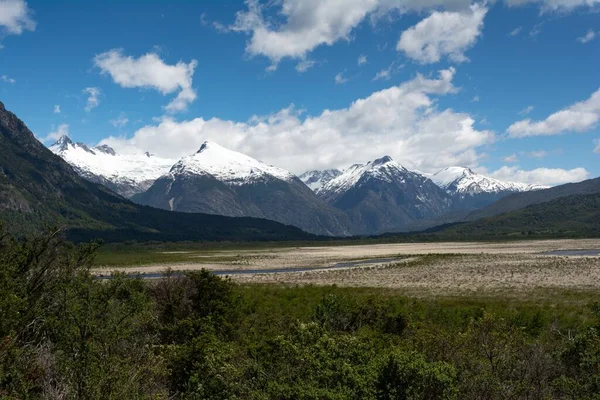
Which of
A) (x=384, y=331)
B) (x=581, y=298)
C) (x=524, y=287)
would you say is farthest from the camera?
(x=524, y=287)

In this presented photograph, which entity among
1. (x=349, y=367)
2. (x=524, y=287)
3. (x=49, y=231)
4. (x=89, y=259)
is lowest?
(x=524, y=287)

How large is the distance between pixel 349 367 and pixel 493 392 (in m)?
3.81

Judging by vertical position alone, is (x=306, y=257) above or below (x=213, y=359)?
below

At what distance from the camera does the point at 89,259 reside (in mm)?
18812

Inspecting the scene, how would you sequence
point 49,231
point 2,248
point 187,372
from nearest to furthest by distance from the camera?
point 187,372 → point 49,231 → point 2,248

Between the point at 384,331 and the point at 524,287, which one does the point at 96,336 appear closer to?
the point at 384,331

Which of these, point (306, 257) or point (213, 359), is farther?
point (306, 257)

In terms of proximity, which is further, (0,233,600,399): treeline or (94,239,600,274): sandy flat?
(94,239,600,274): sandy flat

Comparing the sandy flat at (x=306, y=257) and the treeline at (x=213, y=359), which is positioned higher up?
the treeline at (x=213, y=359)

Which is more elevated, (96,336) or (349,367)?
(96,336)

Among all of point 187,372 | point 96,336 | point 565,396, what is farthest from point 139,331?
point 565,396

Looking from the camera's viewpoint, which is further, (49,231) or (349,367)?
(49,231)

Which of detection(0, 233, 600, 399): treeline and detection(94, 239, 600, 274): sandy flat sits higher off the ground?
detection(0, 233, 600, 399): treeline

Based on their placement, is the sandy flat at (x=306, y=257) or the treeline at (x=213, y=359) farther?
the sandy flat at (x=306, y=257)
